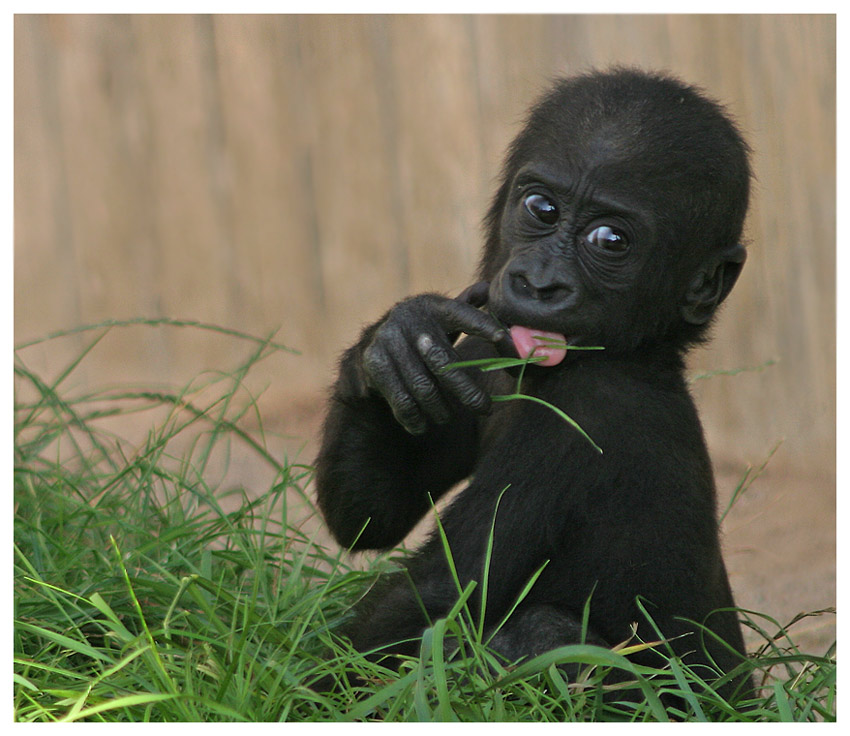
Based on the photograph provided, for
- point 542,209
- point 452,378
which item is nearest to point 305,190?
point 542,209

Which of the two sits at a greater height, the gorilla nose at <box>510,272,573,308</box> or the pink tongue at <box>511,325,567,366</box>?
the gorilla nose at <box>510,272,573,308</box>

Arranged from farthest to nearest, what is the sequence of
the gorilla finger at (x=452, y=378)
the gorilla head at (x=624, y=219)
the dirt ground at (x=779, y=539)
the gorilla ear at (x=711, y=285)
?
the dirt ground at (x=779, y=539)
the gorilla ear at (x=711, y=285)
the gorilla head at (x=624, y=219)
the gorilla finger at (x=452, y=378)

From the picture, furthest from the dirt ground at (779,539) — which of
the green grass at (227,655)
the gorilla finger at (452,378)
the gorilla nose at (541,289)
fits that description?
the gorilla nose at (541,289)

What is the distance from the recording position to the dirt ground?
5.04m

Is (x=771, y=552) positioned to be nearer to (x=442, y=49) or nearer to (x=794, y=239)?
(x=794, y=239)

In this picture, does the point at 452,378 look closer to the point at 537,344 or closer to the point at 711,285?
the point at 537,344

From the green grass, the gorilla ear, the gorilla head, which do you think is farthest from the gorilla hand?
the gorilla ear

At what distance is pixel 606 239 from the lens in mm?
3033

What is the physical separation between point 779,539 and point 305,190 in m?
3.52

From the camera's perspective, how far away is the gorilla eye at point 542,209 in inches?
122

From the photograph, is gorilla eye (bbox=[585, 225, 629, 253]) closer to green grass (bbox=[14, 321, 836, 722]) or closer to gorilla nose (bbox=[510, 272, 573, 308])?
gorilla nose (bbox=[510, 272, 573, 308])

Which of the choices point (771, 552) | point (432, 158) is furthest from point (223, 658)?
point (432, 158)

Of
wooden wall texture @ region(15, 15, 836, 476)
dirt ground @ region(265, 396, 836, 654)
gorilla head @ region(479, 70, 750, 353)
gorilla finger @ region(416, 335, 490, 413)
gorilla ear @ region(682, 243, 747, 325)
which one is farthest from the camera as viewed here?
wooden wall texture @ region(15, 15, 836, 476)

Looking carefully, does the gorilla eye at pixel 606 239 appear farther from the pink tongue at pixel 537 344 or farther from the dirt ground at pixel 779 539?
the dirt ground at pixel 779 539
